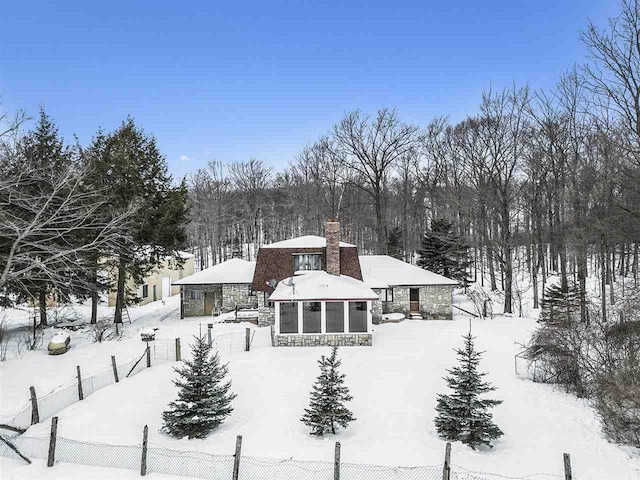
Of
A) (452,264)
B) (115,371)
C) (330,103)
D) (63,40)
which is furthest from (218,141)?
(115,371)

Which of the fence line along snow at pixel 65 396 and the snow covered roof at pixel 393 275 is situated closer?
the fence line along snow at pixel 65 396

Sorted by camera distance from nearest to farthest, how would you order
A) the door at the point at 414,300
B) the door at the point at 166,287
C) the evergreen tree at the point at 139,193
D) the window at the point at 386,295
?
1. the evergreen tree at the point at 139,193
2. the window at the point at 386,295
3. the door at the point at 414,300
4. the door at the point at 166,287

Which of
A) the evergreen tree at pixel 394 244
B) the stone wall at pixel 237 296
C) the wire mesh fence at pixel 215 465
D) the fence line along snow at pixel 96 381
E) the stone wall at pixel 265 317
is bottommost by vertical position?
the wire mesh fence at pixel 215 465

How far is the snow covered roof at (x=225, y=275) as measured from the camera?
23391 millimetres

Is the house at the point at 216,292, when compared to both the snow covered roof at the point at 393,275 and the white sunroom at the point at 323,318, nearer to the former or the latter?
the white sunroom at the point at 323,318

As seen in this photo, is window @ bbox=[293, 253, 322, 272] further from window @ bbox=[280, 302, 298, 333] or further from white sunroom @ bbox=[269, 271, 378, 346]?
window @ bbox=[280, 302, 298, 333]

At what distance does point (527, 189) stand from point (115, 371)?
27781 millimetres

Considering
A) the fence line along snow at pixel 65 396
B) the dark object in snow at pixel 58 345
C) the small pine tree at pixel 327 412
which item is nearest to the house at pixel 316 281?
the fence line along snow at pixel 65 396

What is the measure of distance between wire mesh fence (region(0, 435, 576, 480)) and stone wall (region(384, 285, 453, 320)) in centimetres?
1553

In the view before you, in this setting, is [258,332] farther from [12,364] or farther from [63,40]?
→ [63,40]

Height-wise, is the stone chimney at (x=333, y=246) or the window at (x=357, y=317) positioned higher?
the stone chimney at (x=333, y=246)

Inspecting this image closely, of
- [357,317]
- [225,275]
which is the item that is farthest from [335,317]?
[225,275]

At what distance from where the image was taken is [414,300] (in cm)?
2350

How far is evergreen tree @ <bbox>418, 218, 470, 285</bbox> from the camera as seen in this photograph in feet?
93.7
